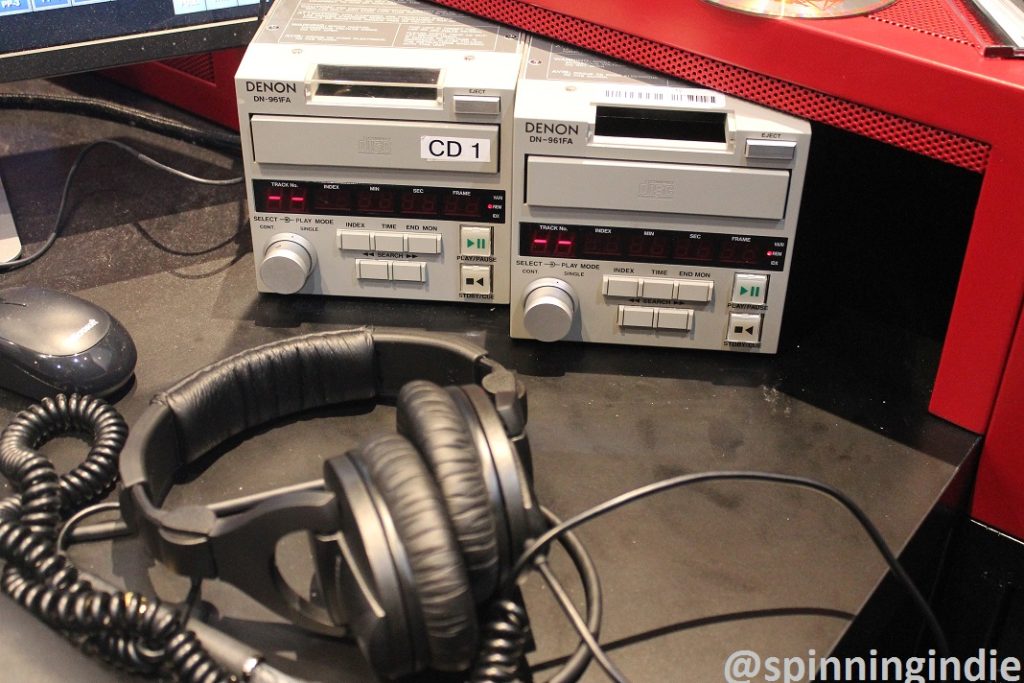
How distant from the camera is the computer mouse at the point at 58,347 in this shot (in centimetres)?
72

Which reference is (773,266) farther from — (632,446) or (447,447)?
(447,447)

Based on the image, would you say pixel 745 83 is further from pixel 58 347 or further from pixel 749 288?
pixel 58 347

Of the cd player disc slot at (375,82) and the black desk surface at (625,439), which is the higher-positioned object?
the cd player disc slot at (375,82)

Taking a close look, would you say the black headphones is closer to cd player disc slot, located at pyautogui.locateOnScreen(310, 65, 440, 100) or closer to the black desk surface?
the black desk surface

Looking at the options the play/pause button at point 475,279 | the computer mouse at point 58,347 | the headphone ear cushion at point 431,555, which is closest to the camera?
the headphone ear cushion at point 431,555

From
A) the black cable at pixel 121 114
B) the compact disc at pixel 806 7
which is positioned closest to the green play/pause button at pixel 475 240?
the compact disc at pixel 806 7

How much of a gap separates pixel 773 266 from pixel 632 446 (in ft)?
0.55

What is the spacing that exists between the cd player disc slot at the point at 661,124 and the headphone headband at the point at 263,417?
0.19 metres

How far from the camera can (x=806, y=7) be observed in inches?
29.1

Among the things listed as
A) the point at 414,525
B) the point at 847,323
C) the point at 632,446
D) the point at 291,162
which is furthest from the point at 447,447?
the point at 847,323

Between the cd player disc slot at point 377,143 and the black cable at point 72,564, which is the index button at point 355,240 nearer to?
the cd player disc slot at point 377,143

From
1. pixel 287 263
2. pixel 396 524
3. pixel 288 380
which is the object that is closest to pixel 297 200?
pixel 287 263

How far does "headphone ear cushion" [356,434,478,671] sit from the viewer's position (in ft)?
1.63

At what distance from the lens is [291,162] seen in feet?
2.59
